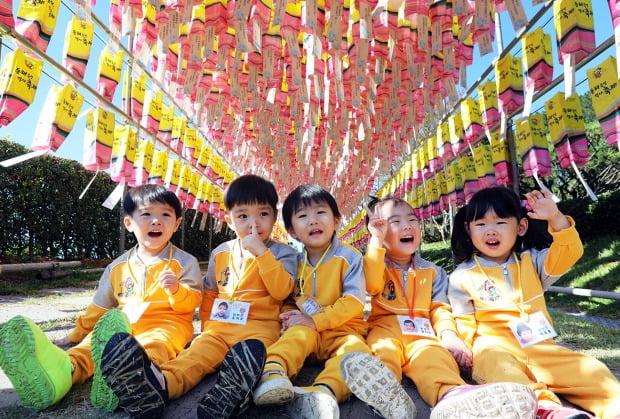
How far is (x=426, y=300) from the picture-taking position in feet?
5.13

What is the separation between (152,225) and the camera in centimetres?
163

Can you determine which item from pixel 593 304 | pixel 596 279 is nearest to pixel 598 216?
pixel 596 279

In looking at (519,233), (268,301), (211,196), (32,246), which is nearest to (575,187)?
(211,196)

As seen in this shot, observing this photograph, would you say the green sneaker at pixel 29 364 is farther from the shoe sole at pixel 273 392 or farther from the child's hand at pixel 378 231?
the child's hand at pixel 378 231

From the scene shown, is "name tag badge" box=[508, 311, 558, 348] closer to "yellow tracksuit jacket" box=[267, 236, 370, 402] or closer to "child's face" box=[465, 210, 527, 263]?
"child's face" box=[465, 210, 527, 263]

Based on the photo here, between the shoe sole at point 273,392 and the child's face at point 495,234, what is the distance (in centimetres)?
96

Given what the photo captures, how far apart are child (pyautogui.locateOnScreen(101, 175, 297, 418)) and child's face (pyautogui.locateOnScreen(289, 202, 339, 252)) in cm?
12

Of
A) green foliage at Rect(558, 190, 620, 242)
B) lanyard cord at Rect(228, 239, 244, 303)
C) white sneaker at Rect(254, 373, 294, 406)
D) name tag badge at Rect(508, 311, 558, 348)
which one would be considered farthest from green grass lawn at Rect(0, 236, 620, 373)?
lanyard cord at Rect(228, 239, 244, 303)

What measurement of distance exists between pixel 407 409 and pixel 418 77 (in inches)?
80.2

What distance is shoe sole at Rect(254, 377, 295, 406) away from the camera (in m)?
0.93

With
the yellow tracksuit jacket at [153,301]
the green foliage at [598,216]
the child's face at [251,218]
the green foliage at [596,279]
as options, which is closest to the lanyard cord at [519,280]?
the child's face at [251,218]

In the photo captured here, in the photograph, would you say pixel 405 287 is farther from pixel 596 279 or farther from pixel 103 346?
pixel 596 279

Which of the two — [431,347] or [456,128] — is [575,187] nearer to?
[456,128]

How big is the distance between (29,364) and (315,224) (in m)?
1.03
